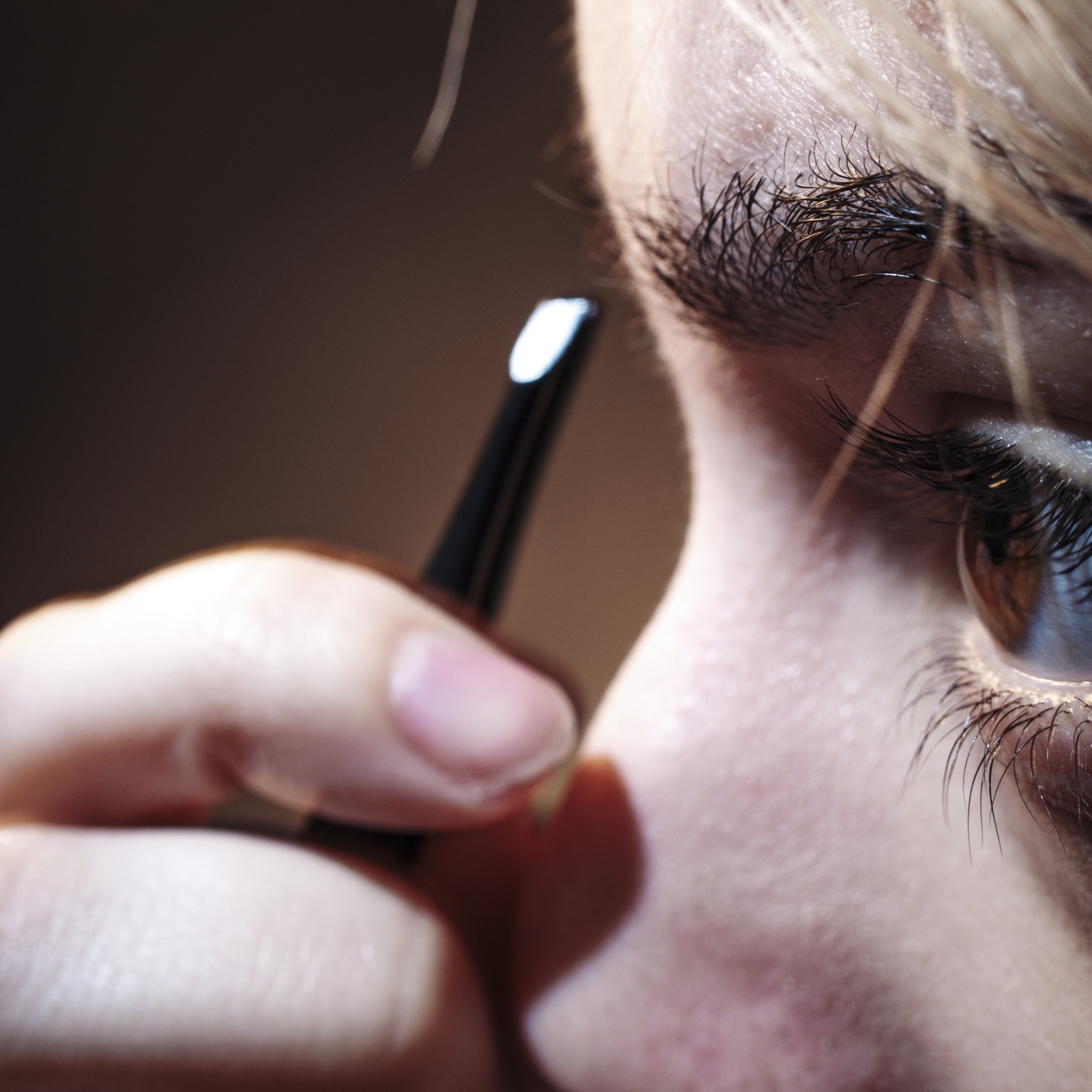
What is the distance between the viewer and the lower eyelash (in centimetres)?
21

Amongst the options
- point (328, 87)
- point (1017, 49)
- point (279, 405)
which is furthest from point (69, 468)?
point (1017, 49)

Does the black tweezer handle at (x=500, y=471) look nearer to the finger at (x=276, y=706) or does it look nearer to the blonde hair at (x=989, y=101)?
the finger at (x=276, y=706)

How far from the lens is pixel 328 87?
2.21ft

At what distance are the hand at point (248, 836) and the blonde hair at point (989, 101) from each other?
0.21 m

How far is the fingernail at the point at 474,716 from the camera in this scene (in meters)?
0.31

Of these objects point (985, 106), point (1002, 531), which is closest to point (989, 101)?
point (985, 106)

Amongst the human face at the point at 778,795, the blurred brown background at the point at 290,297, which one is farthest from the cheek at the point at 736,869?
the blurred brown background at the point at 290,297

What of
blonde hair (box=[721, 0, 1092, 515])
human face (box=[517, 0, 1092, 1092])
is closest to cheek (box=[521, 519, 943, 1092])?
human face (box=[517, 0, 1092, 1092])

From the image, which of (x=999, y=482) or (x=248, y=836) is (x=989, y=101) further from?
(x=248, y=836)

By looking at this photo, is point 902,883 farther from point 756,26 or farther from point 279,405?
point 279,405

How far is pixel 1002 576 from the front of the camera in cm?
23

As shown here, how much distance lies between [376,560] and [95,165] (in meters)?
0.45

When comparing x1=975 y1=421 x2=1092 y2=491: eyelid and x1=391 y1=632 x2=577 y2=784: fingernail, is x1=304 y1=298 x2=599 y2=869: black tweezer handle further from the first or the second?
x1=975 y1=421 x2=1092 y2=491: eyelid

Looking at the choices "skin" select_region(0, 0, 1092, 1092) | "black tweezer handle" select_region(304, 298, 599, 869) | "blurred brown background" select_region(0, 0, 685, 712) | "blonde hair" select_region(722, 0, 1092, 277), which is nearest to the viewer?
"blonde hair" select_region(722, 0, 1092, 277)
